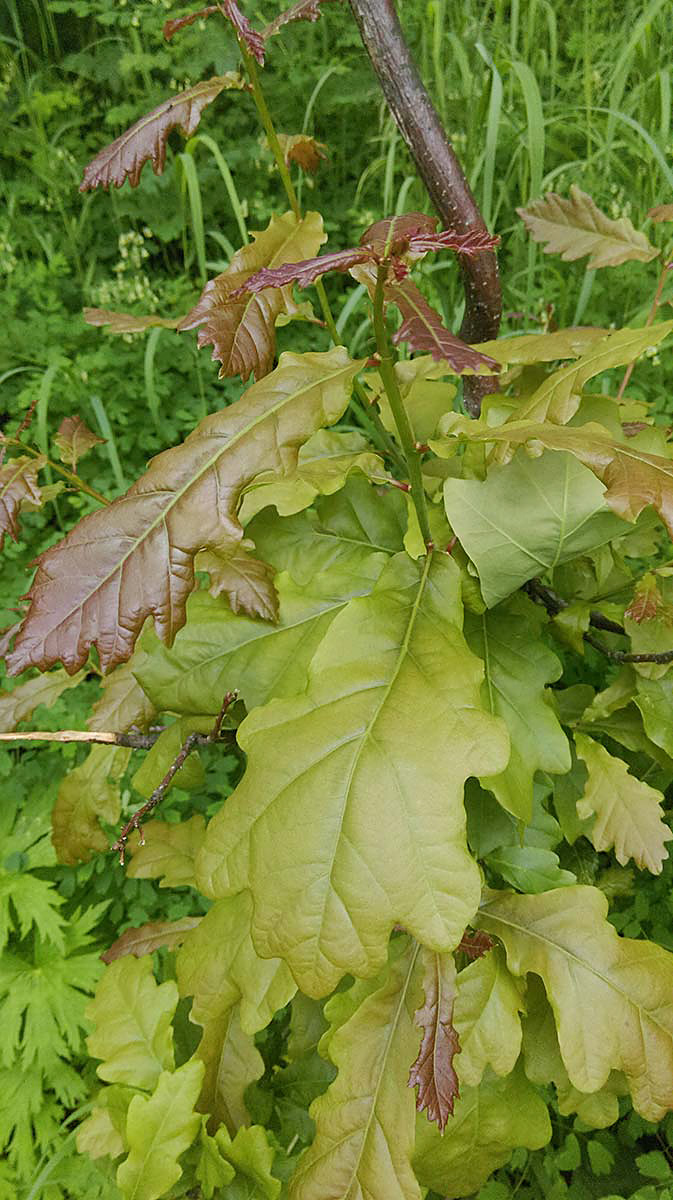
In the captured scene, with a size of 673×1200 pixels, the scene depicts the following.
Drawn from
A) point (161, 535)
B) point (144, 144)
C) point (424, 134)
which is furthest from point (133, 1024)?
point (424, 134)

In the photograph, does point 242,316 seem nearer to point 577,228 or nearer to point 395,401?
point 395,401

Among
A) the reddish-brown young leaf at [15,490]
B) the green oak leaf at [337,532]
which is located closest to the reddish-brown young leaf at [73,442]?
the reddish-brown young leaf at [15,490]

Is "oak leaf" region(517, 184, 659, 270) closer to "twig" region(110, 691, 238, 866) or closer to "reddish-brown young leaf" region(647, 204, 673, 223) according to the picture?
"reddish-brown young leaf" region(647, 204, 673, 223)

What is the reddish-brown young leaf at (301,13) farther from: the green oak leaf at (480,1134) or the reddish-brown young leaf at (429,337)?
the green oak leaf at (480,1134)

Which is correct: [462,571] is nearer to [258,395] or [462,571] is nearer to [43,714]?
[258,395]

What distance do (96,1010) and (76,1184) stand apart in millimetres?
517

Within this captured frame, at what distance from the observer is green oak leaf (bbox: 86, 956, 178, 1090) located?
3.06 feet

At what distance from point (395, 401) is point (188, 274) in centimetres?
228

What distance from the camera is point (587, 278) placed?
5.58 feet

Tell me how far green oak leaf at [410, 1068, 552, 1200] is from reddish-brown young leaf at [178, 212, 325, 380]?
0.77m

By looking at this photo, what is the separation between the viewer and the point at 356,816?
2.11 ft

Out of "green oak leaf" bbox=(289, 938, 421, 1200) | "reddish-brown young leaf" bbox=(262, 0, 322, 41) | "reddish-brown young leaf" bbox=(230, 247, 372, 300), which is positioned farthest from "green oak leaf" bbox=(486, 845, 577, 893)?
"reddish-brown young leaf" bbox=(262, 0, 322, 41)

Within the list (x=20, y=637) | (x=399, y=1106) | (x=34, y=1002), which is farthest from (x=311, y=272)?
(x=34, y=1002)

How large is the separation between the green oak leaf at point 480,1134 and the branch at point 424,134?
941 millimetres
